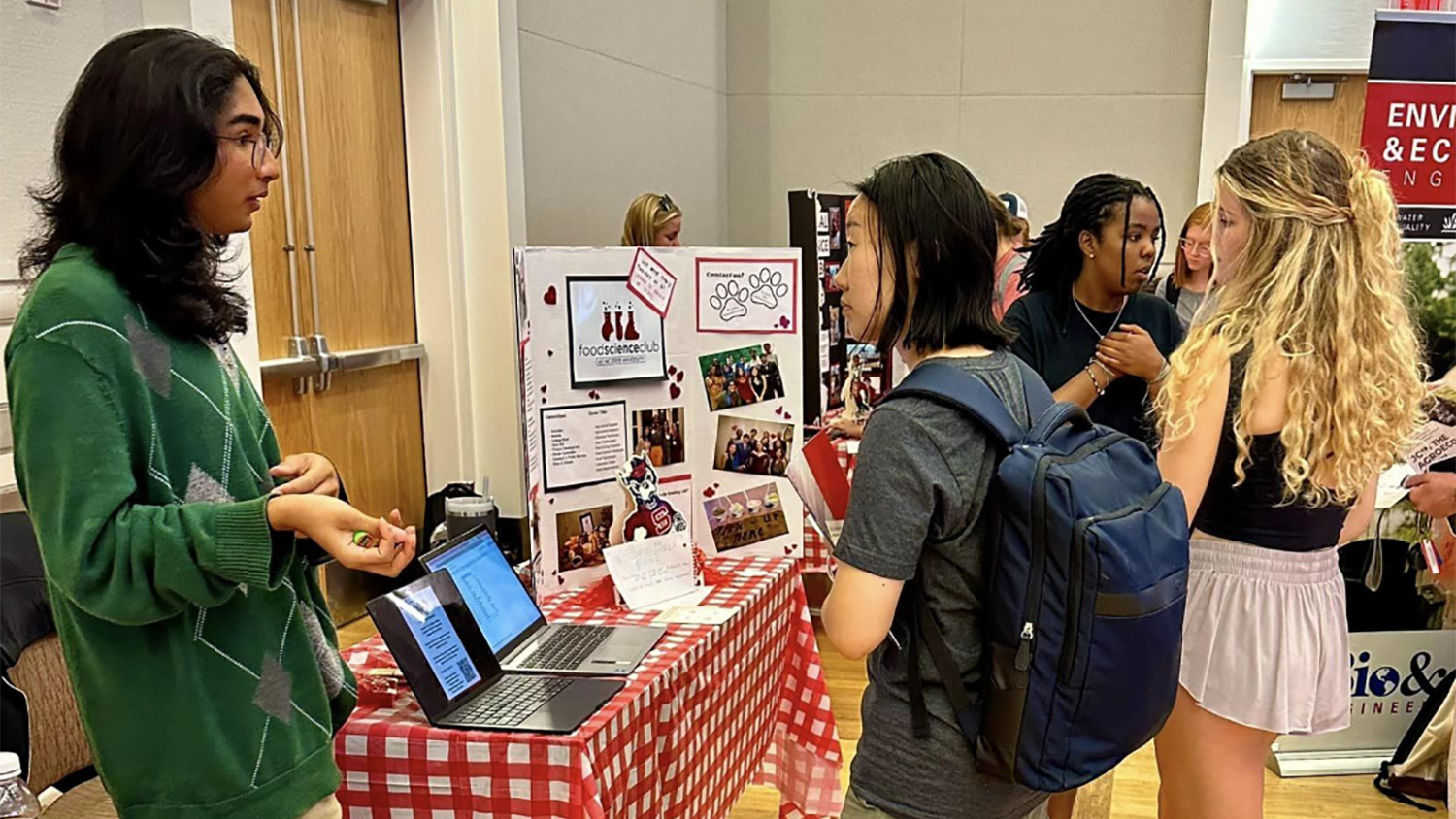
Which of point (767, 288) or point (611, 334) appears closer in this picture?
point (611, 334)

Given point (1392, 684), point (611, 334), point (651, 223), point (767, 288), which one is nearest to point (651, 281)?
point (611, 334)

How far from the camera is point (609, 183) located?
4555 millimetres

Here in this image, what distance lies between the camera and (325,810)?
1.20m

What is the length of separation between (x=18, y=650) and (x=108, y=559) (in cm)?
81

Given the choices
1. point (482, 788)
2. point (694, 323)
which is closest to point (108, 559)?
point (482, 788)

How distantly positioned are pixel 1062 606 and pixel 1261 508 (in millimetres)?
618

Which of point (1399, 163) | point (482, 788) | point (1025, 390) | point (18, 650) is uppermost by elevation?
point (1399, 163)

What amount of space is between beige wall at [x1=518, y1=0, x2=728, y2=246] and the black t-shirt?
2199 millimetres

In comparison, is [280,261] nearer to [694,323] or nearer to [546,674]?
[694,323]

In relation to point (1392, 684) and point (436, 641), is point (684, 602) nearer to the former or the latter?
point (436, 641)

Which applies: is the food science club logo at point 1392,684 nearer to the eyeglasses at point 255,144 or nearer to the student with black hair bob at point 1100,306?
the student with black hair bob at point 1100,306

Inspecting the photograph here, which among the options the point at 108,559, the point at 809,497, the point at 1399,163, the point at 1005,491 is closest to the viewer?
the point at 108,559

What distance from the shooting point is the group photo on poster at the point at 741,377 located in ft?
7.39

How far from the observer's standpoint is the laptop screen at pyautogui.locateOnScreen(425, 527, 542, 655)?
1.61 m
